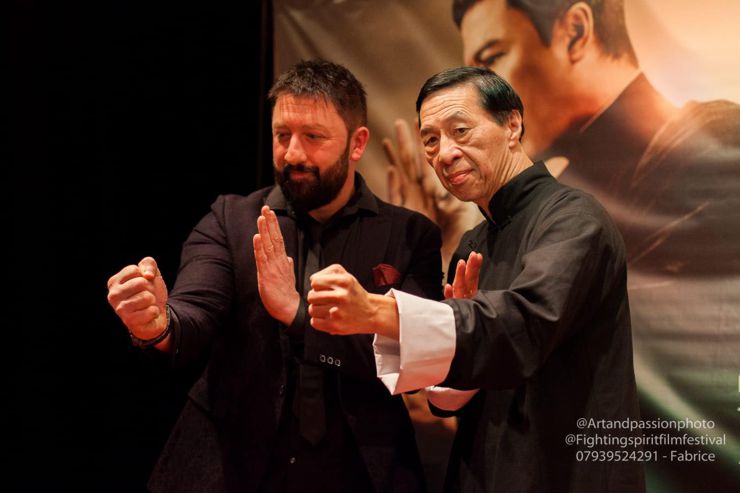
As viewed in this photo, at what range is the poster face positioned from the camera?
2.15 meters

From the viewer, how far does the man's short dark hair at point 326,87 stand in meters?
2.05

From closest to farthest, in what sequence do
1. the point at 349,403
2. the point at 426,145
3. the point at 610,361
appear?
the point at 610,361
the point at 426,145
the point at 349,403

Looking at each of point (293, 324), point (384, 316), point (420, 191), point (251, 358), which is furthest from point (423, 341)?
point (420, 191)

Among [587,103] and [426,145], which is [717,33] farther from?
[426,145]

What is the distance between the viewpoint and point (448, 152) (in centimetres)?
166

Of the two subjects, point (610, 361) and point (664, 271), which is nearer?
point (610, 361)

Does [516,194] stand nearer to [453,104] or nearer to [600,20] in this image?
[453,104]

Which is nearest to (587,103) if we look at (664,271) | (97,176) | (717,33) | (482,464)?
(717,33)

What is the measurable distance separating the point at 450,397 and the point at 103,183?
6.15 ft

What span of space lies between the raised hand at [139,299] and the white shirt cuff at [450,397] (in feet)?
2.14

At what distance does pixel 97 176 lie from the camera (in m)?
2.95

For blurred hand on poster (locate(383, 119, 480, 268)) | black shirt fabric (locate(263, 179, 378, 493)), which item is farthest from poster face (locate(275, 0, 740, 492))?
black shirt fabric (locate(263, 179, 378, 493))

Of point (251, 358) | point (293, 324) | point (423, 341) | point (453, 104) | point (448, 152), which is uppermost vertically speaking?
point (453, 104)

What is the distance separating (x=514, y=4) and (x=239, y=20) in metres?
1.17
